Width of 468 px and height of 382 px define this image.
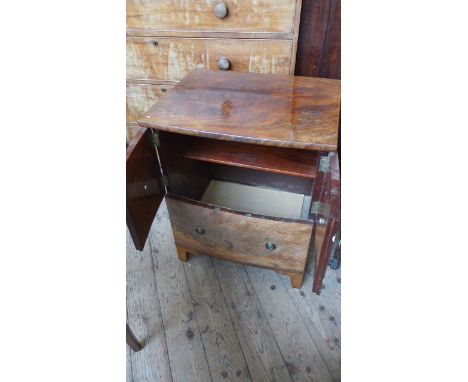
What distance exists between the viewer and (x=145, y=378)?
0.84 m

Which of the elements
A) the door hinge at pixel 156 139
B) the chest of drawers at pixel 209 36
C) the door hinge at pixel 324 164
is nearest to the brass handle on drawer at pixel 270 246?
the door hinge at pixel 324 164

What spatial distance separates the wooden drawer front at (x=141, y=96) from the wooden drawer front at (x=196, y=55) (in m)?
0.04

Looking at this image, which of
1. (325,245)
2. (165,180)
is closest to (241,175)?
(165,180)

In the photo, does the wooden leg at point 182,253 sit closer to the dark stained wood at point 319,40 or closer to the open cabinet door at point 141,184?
the open cabinet door at point 141,184

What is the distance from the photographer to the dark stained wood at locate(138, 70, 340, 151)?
64cm

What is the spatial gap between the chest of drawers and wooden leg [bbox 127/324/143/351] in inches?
35.1

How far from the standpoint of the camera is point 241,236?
2.91ft

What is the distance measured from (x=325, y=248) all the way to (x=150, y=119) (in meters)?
0.48

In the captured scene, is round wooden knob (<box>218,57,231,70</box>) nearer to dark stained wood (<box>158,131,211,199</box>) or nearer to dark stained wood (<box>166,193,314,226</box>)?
dark stained wood (<box>158,131,211,199</box>)

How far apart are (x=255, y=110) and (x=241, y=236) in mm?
361

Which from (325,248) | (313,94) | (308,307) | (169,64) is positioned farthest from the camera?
(169,64)

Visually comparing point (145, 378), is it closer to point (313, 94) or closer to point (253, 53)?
point (313, 94)
